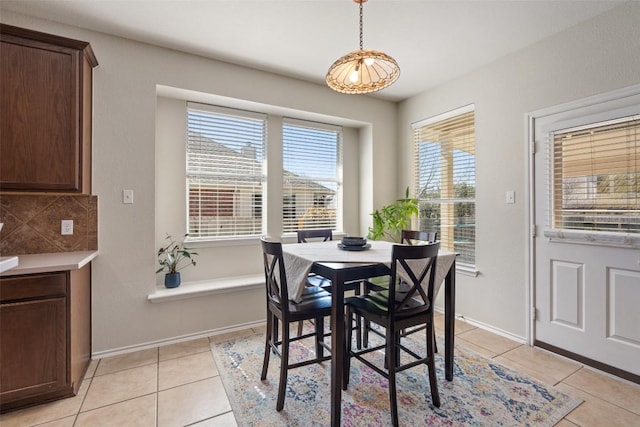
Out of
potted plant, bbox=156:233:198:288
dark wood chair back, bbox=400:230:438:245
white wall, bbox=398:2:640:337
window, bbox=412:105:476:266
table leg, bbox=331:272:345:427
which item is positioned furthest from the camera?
window, bbox=412:105:476:266

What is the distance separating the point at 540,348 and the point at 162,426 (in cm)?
296

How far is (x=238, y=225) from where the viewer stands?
3.45 m

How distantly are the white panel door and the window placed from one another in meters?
0.69

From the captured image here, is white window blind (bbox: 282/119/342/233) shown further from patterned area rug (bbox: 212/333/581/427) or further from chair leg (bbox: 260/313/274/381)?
patterned area rug (bbox: 212/333/581/427)

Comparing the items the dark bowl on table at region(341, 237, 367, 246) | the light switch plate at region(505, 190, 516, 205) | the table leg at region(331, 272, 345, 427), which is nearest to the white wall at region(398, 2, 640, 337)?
the light switch plate at region(505, 190, 516, 205)

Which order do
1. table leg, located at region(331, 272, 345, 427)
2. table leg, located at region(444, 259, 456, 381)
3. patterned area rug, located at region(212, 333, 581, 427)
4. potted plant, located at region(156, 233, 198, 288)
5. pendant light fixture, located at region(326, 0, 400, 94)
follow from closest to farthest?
table leg, located at region(331, 272, 345, 427), patterned area rug, located at region(212, 333, 581, 427), pendant light fixture, located at region(326, 0, 400, 94), table leg, located at region(444, 259, 456, 381), potted plant, located at region(156, 233, 198, 288)

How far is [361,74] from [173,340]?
2771mm

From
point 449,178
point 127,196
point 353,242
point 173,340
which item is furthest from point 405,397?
point 127,196

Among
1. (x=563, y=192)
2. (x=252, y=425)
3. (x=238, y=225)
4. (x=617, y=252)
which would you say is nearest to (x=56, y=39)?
(x=238, y=225)

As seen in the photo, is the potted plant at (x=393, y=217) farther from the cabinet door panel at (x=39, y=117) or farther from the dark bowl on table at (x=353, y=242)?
the cabinet door panel at (x=39, y=117)

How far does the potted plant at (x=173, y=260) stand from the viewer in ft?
9.53

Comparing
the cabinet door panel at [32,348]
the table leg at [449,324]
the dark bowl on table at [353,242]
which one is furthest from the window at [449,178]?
the cabinet door panel at [32,348]

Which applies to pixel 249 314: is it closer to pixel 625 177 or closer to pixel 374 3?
pixel 374 3

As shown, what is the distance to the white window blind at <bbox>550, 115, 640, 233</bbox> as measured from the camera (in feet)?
7.11
